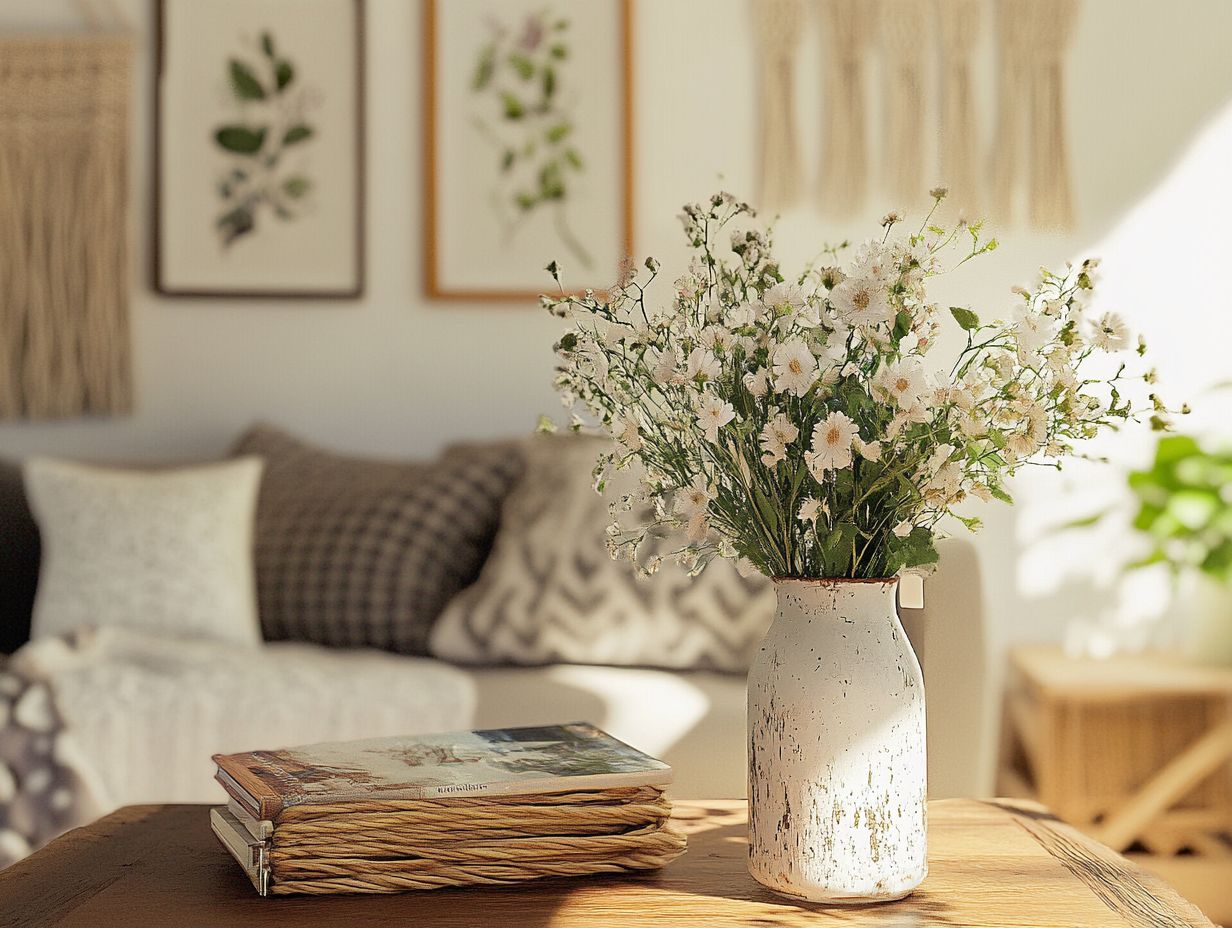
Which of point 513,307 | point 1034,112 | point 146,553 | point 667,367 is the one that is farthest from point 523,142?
point 667,367

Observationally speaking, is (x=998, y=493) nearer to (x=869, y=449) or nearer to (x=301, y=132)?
(x=869, y=449)

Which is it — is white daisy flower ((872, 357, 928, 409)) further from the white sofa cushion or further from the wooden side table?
the wooden side table

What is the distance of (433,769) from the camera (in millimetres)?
1083

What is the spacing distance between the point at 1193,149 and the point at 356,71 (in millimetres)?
1975

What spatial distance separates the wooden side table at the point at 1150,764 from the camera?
264 centimetres

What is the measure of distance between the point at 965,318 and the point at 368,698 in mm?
1409

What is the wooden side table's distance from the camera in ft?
8.66

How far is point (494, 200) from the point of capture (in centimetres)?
312

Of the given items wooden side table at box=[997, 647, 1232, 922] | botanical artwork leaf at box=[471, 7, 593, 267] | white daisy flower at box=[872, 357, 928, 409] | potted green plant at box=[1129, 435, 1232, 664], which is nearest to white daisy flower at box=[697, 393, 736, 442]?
white daisy flower at box=[872, 357, 928, 409]

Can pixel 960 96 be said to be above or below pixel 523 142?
above

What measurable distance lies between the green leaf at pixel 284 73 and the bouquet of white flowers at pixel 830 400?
233cm

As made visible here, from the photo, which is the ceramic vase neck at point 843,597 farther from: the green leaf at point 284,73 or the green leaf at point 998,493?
the green leaf at point 284,73

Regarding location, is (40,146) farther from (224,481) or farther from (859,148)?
(859,148)

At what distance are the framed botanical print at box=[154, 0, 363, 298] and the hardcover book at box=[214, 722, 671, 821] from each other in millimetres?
2113
